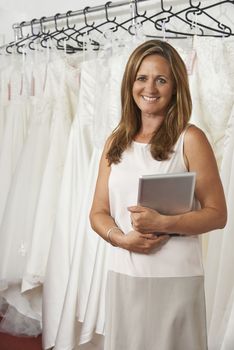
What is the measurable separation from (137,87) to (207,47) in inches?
16.3

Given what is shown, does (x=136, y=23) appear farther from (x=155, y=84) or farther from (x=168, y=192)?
(x=168, y=192)

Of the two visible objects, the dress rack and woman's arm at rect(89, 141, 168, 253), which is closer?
woman's arm at rect(89, 141, 168, 253)

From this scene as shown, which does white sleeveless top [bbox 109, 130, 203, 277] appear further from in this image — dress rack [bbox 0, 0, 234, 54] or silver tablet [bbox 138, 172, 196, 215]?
dress rack [bbox 0, 0, 234, 54]

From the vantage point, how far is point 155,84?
3.19 ft

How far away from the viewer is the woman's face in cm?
97

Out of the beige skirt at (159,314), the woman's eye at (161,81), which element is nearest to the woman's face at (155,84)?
the woman's eye at (161,81)

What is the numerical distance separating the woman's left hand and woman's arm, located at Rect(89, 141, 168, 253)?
0.02m

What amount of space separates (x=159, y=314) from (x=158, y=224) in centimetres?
18

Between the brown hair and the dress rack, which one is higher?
the dress rack

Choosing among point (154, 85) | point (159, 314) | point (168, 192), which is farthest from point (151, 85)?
point (159, 314)

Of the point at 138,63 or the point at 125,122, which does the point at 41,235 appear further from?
the point at 138,63

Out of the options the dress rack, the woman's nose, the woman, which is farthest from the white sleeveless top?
the dress rack

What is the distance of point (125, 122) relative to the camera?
1.04 m

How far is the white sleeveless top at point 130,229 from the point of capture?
953mm
